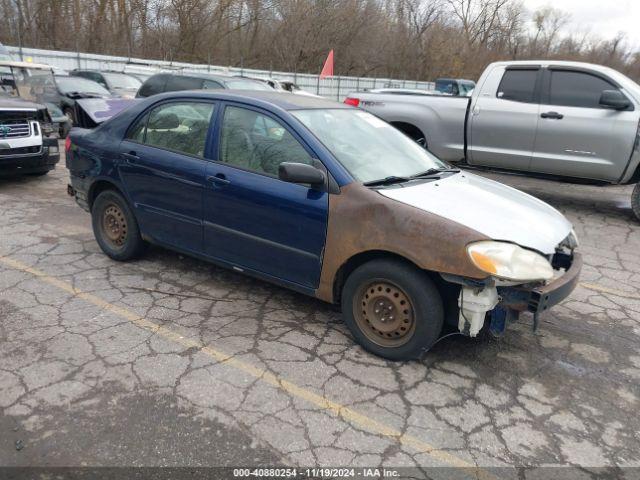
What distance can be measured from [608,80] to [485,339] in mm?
4956

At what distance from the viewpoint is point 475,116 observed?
24.5 feet

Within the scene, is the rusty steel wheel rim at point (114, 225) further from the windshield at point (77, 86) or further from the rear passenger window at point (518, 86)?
the windshield at point (77, 86)

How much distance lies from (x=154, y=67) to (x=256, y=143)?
1909 centimetres

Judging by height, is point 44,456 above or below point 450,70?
below

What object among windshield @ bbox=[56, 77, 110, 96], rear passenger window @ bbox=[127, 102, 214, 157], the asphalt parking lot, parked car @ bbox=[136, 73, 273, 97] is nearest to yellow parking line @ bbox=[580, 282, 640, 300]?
the asphalt parking lot

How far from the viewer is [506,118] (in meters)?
7.25

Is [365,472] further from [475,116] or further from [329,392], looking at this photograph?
[475,116]

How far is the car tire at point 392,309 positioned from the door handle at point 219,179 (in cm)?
119

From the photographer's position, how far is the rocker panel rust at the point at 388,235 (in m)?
2.94

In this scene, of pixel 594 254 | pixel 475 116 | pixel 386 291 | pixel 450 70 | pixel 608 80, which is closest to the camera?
pixel 386 291

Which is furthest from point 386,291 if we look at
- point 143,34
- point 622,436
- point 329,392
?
point 143,34

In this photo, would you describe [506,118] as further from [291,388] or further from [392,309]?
[291,388]

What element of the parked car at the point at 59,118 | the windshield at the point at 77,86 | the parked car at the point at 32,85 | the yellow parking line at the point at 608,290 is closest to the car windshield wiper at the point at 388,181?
the yellow parking line at the point at 608,290

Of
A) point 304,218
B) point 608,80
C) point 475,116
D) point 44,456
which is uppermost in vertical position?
point 608,80
